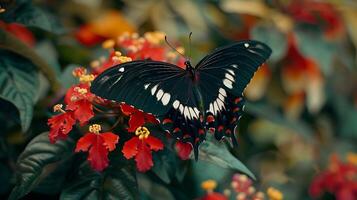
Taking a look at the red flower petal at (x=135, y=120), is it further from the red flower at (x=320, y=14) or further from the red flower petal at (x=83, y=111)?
the red flower at (x=320, y=14)

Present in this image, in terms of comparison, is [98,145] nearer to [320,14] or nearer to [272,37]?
[272,37]

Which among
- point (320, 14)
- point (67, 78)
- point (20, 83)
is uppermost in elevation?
point (320, 14)

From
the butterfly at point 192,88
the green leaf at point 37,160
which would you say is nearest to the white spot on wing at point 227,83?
the butterfly at point 192,88

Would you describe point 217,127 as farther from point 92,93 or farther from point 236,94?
A: point 92,93

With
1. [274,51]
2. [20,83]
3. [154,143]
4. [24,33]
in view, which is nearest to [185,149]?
[154,143]

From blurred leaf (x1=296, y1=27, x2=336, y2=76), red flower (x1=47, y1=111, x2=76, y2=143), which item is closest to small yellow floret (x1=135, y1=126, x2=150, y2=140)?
red flower (x1=47, y1=111, x2=76, y2=143)
